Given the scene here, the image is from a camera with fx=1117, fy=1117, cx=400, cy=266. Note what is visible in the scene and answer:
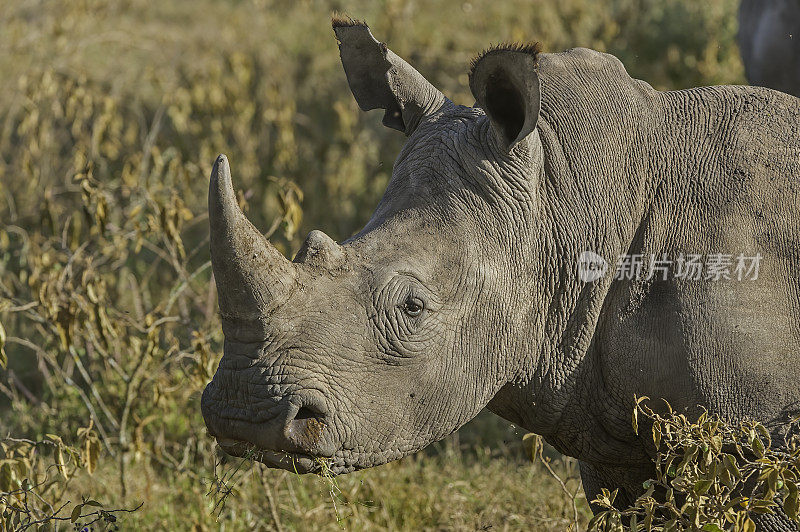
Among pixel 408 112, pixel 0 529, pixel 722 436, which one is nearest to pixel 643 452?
pixel 722 436

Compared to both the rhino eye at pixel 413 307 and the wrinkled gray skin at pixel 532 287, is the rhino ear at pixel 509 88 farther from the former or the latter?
the rhino eye at pixel 413 307

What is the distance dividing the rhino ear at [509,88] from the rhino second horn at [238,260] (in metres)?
0.80

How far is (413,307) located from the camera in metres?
3.26

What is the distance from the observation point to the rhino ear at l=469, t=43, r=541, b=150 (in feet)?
10.4

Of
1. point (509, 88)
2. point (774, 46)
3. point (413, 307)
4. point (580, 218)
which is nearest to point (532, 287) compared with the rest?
point (580, 218)

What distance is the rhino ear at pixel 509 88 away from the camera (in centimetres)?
318

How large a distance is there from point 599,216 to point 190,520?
241cm

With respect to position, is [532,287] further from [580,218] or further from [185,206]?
[185,206]

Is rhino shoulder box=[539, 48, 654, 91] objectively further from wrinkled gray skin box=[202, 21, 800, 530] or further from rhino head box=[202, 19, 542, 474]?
rhino head box=[202, 19, 542, 474]

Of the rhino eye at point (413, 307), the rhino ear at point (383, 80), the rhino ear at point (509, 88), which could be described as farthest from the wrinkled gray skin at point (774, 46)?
the rhino eye at point (413, 307)

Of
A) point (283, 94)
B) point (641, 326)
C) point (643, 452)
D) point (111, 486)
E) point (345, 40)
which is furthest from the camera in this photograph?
point (283, 94)

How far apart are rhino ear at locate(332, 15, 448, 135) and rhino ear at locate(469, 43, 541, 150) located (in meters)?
0.41

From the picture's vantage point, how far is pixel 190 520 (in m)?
4.82

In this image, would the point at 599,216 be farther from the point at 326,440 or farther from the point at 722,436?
the point at 326,440
